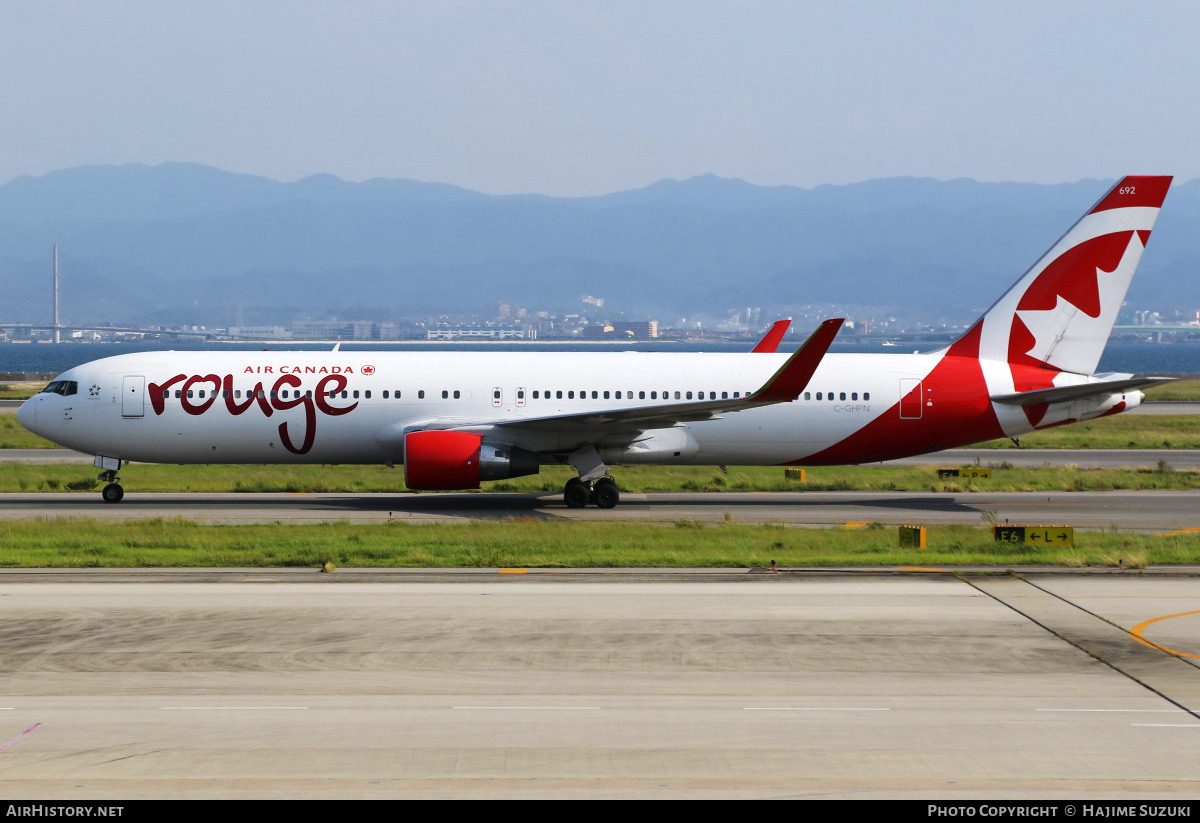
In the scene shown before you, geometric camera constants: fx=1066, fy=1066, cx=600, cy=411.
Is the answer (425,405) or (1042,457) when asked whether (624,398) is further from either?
(1042,457)

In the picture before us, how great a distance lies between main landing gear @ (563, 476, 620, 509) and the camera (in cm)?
2942

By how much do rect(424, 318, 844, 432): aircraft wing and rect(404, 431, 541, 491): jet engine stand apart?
3.65ft

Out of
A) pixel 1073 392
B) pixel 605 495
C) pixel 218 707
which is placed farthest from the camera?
pixel 605 495

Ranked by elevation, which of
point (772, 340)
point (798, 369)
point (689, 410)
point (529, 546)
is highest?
point (772, 340)

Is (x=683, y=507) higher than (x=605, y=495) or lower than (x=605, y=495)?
lower

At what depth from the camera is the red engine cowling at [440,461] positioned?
27.5 metres

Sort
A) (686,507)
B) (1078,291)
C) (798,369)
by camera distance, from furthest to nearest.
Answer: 1. (1078,291)
2. (686,507)
3. (798,369)

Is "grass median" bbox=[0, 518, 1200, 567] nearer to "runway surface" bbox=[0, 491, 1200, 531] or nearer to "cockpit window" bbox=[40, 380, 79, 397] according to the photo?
"runway surface" bbox=[0, 491, 1200, 531]

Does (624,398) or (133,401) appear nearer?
(133,401)

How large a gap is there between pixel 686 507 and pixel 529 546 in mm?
9085

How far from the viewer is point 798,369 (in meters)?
26.5

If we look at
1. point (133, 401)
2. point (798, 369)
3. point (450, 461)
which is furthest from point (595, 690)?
point (133, 401)

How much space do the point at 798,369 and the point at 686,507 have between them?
5.84 m

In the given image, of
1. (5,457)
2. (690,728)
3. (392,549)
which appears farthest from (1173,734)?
(5,457)
